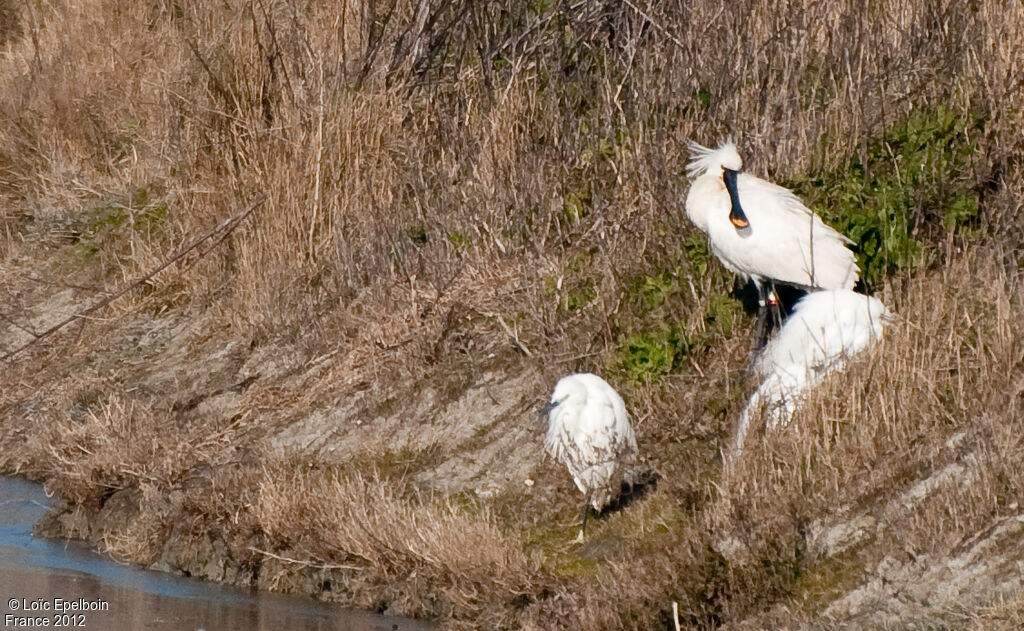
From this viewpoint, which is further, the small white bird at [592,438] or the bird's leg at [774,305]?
the bird's leg at [774,305]

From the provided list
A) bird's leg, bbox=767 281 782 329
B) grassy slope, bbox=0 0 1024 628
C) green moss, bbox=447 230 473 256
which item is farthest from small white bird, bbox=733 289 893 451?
green moss, bbox=447 230 473 256

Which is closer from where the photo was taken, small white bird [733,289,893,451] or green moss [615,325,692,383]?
small white bird [733,289,893,451]

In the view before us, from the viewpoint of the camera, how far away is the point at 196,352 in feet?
36.9

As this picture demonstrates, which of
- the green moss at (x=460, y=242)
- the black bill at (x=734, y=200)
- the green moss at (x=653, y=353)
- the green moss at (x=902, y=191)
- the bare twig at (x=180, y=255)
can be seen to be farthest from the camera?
the bare twig at (x=180, y=255)

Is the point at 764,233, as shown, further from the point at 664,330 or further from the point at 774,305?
the point at 664,330

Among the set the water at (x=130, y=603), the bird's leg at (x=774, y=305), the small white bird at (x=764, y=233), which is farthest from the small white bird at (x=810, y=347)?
the water at (x=130, y=603)

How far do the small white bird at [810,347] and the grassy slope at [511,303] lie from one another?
192 mm

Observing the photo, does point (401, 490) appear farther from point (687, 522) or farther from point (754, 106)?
point (754, 106)

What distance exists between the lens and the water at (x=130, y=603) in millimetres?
7547

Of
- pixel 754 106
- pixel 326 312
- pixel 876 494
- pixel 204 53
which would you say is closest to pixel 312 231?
pixel 326 312

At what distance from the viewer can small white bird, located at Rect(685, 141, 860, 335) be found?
880 centimetres

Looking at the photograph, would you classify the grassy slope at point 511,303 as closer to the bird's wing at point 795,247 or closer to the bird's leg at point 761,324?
the bird's leg at point 761,324

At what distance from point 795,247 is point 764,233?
185 mm

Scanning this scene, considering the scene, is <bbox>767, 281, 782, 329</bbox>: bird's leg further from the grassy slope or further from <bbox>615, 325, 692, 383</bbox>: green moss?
<bbox>615, 325, 692, 383</bbox>: green moss
